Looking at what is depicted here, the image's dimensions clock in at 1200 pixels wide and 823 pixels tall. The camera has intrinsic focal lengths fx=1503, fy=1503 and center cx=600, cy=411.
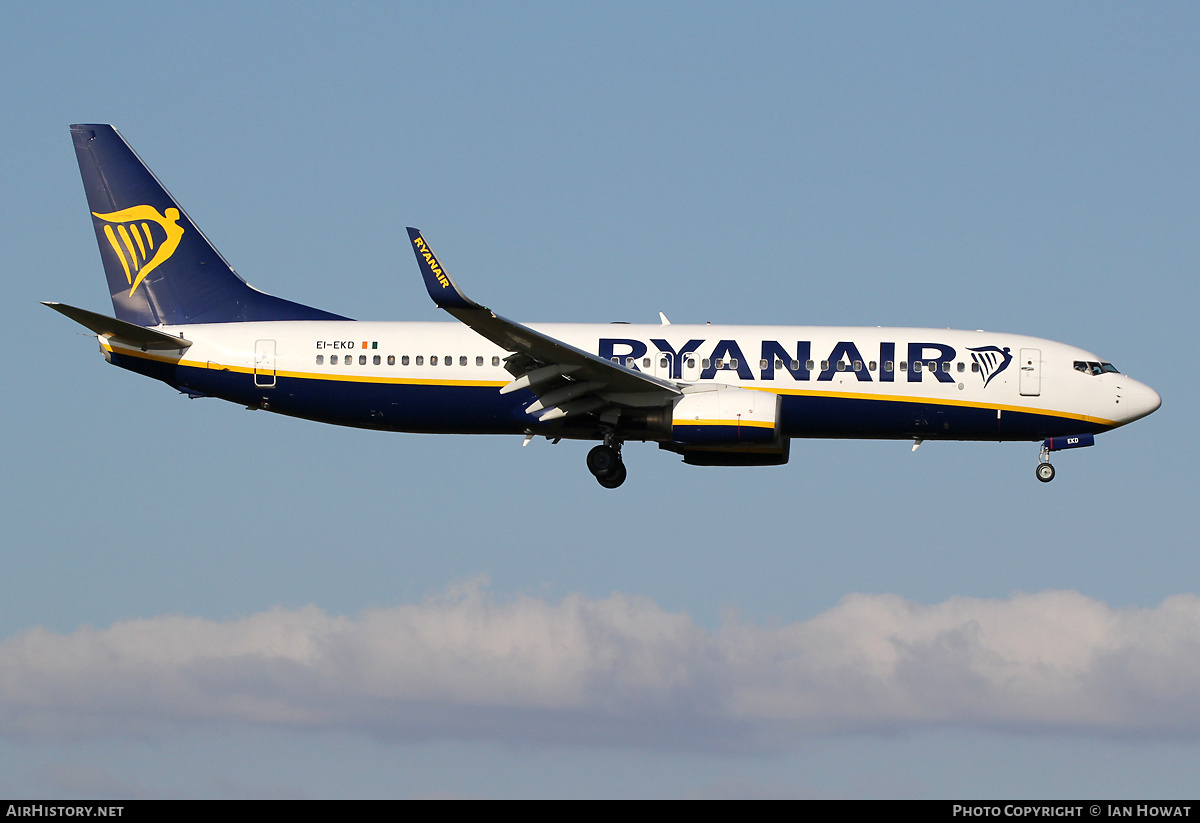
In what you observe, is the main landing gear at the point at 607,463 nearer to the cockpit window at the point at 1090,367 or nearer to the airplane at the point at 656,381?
the airplane at the point at 656,381

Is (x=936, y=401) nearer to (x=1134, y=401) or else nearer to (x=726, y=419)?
(x=1134, y=401)

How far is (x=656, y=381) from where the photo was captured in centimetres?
3738

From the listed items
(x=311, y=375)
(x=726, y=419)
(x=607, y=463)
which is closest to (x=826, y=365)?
(x=726, y=419)

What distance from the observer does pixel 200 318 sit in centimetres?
4097

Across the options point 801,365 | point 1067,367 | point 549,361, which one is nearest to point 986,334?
point 1067,367

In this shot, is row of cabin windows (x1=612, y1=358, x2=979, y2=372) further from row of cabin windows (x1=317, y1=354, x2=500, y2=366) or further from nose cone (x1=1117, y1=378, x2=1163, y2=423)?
nose cone (x1=1117, y1=378, x2=1163, y2=423)

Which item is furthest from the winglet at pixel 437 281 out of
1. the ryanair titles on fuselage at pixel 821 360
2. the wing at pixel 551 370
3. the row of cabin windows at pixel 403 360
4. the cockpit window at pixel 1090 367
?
the cockpit window at pixel 1090 367

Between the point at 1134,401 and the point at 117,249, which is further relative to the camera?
the point at 117,249

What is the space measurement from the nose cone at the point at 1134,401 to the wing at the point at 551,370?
1193 cm

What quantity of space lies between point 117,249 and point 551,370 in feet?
45.5

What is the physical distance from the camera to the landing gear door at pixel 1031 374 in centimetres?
3903

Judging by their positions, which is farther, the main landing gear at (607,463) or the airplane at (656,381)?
the main landing gear at (607,463)

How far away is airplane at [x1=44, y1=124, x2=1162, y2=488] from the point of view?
3800cm

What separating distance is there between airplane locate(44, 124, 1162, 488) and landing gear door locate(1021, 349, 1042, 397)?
52mm
